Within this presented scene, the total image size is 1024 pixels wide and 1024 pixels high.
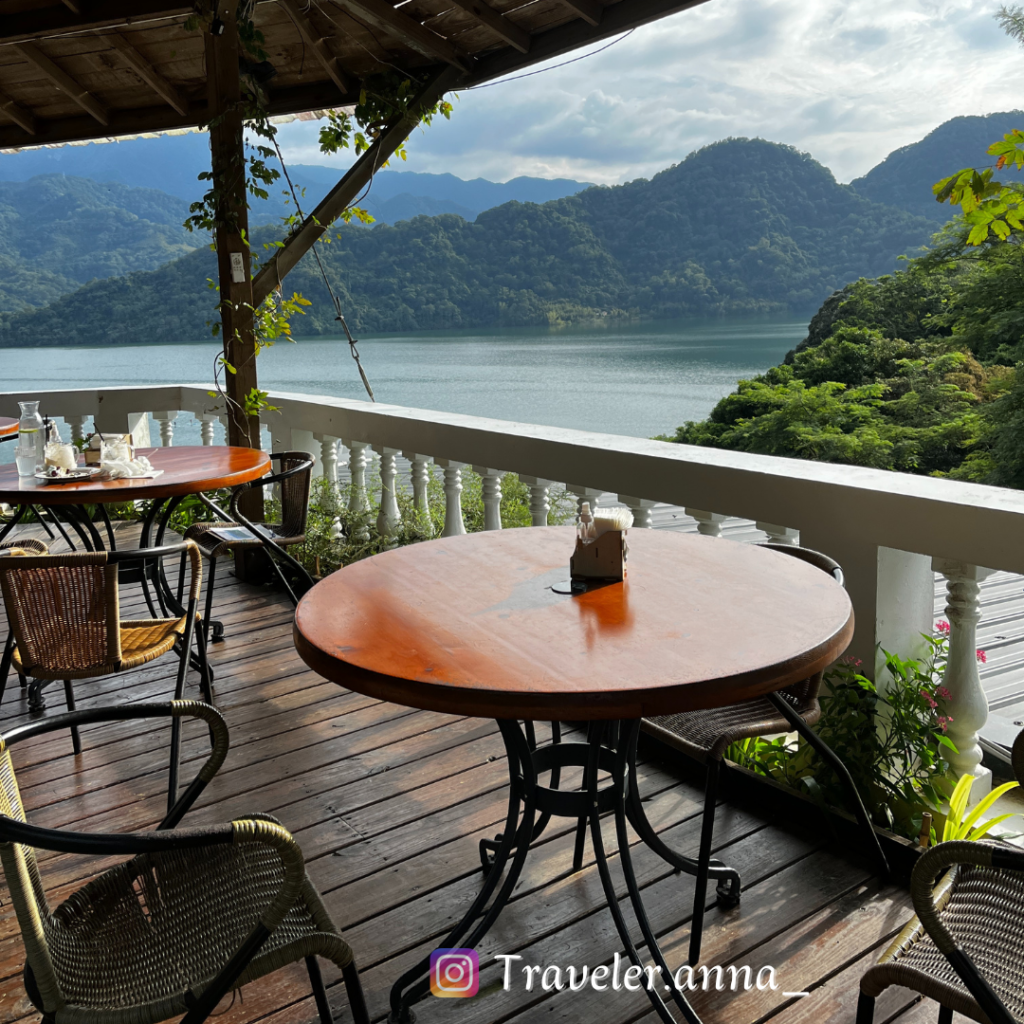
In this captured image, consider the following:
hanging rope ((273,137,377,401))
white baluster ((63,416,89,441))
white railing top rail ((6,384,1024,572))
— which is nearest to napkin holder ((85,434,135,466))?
white railing top rail ((6,384,1024,572))

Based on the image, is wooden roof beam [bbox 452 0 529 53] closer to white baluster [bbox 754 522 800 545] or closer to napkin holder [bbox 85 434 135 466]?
napkin holder [bbox 85 434 135 466]

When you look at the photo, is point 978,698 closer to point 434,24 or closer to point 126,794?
point 126,794

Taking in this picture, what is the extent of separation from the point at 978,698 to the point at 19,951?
7.38ft

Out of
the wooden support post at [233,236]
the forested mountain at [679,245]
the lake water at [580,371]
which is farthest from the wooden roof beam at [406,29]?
the lake water at [580,371]

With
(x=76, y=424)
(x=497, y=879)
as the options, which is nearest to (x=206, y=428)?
(x=76, y=424)

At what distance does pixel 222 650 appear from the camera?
12.0 ft

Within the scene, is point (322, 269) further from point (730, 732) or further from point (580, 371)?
point (580, 371)

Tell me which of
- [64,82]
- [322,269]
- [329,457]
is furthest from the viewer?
[322,269]

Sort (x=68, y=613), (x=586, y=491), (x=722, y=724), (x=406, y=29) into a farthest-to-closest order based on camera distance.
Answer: (x=406, y=29), (x=586, y=491), (x=68, y=613), (x=722, y=724)

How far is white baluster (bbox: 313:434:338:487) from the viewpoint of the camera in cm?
496

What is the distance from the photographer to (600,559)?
182 centimetres

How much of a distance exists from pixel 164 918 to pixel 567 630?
2.54 ft

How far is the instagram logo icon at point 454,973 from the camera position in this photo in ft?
5.57

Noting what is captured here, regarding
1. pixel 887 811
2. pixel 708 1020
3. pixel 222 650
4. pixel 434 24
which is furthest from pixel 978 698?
pixel 434 24
